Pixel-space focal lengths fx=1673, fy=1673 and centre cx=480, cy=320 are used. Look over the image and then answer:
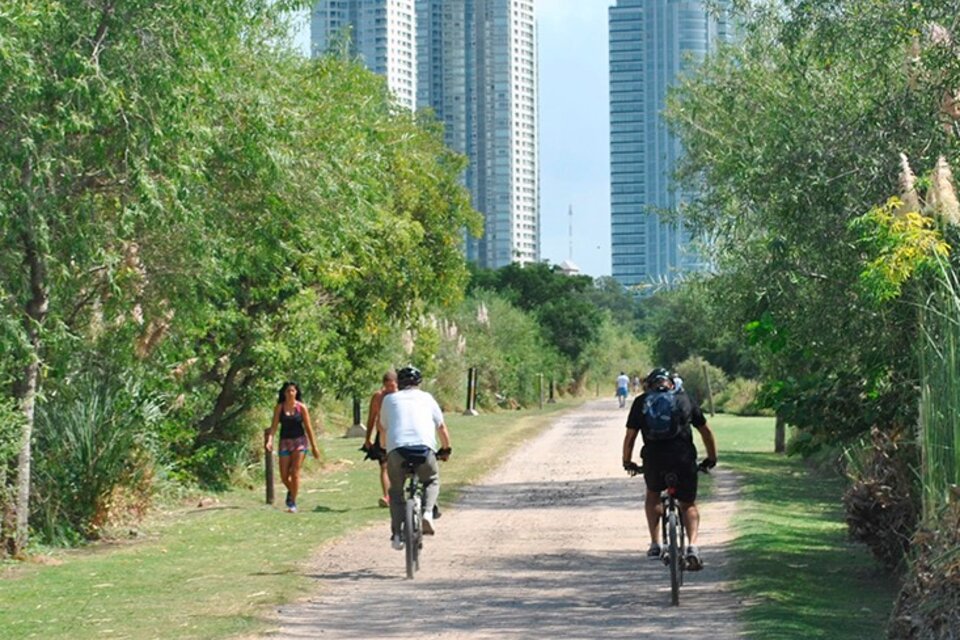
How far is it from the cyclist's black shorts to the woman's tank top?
9.25 meters

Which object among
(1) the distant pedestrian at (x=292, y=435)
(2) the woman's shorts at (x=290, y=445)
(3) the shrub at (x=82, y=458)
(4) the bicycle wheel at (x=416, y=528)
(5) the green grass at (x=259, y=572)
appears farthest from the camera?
(2) the woman's shorts at (x=290, y=445)

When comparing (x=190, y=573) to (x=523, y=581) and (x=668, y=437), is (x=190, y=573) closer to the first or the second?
(x=523, y=581)

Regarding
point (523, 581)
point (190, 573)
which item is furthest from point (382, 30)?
point (523, 581)

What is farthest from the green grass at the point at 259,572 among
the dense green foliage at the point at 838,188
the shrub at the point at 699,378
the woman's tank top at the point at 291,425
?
the shrub at the point at 699,378

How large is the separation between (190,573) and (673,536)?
16.7 ft

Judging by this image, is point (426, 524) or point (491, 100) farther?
point (491, 100)

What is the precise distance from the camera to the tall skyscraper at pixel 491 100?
121m

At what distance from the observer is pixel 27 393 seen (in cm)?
Answer: 1650

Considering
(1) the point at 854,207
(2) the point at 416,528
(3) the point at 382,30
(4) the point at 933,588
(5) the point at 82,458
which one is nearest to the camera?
(4) the point at 933,588

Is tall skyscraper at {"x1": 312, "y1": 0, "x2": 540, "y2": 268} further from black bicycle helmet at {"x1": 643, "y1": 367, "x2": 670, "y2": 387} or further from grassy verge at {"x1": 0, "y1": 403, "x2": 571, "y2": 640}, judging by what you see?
black bicycle helmet at {"x1": 643, "y1": 367, "x2": 670, "y2": 387}

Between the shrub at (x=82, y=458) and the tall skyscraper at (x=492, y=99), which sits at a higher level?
the tall skyscraper at (x=492, y=99)

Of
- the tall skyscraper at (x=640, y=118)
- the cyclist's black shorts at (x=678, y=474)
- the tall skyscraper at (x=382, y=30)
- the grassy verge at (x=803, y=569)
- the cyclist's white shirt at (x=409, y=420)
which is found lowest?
the grassy verge at (x=803, y=569)

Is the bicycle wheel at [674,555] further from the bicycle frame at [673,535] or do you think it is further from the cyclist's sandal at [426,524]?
the cyclist's sandal at [426,524]

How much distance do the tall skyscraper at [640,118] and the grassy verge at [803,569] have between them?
121 ft
